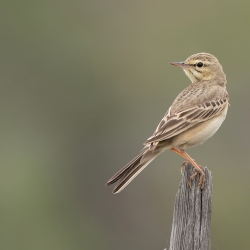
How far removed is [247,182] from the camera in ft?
71.5

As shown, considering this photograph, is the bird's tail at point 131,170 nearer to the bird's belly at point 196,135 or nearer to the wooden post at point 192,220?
the bird's belly at point 196,135

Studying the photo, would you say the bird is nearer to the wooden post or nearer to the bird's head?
the bird's head

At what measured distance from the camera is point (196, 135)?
10.2 m

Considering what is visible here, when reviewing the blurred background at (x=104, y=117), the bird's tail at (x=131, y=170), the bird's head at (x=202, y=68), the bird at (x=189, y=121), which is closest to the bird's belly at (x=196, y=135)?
the bird at (x=189, y=121)

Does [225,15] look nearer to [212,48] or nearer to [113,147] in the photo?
[212,48]

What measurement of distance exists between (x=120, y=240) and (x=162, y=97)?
530cm

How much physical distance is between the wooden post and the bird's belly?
6.64ft

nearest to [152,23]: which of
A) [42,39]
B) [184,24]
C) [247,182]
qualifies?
[184,24]

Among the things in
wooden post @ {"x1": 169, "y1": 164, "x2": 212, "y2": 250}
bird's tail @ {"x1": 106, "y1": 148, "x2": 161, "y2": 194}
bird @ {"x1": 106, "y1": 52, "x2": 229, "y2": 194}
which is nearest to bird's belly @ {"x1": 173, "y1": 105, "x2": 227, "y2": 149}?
bird @ {"x1": 106, "y1": 52, "x2": 229, "y2": 194}

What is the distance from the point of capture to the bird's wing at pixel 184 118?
32.4 ft

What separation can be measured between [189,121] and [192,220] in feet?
8.02

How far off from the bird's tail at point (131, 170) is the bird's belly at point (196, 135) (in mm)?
409

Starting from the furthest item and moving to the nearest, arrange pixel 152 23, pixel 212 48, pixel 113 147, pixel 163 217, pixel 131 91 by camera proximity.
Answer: pixel 152 23 < pixel 131 91 < pixel 212 48 < pixel 113 147 < pixel 163 217

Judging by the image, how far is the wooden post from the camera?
7852 mm
